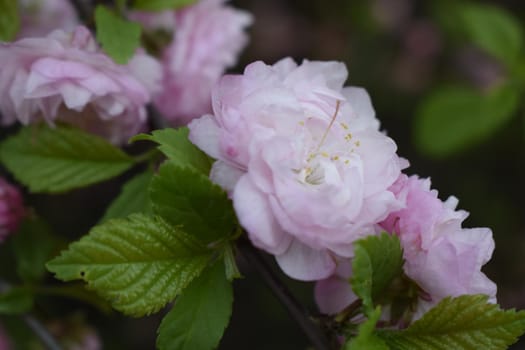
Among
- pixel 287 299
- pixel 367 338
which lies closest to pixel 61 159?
pixel 287 299

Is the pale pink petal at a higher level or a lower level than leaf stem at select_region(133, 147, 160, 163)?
higher

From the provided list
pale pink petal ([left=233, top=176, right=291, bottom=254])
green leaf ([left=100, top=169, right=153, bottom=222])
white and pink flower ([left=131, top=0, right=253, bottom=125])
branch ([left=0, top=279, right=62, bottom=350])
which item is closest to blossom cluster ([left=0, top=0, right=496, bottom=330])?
pale pink petal ([left=233, top=176, right=291, bottom=254])

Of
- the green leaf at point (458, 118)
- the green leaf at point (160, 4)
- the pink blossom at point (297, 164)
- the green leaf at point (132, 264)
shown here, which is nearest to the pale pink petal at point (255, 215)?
the pink blossom at point (297, 164)

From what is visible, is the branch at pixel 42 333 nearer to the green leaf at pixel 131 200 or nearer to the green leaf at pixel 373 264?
the green leaf at pixel 131 200

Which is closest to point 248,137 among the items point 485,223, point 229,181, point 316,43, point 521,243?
point 229,181

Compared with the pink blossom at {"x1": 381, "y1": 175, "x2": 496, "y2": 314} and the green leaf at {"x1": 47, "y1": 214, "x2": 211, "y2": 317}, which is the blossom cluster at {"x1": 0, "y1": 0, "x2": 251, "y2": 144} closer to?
the green leaf at {"x1": 47, "y1": 214, "x2": 211, "y2": 317}

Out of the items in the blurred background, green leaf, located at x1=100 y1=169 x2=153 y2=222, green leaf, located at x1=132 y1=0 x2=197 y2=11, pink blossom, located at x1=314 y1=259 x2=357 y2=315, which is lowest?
the blurred background
